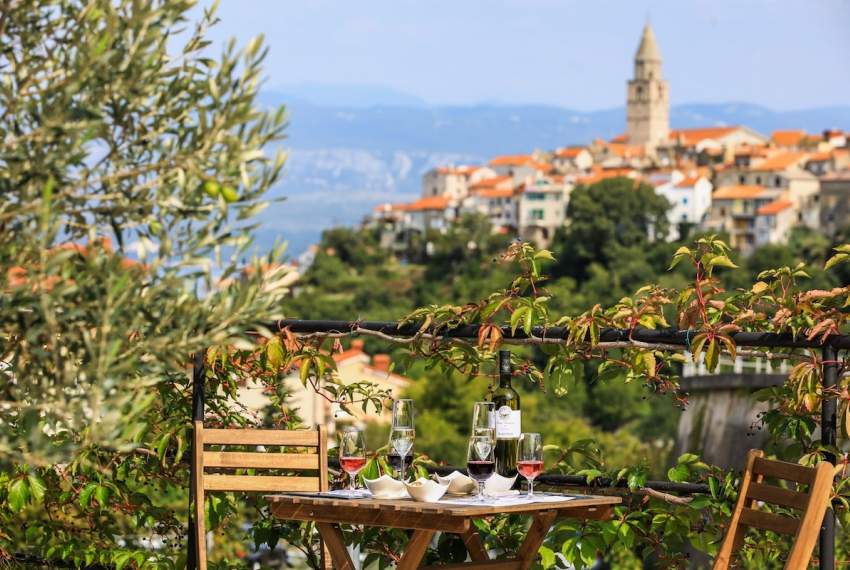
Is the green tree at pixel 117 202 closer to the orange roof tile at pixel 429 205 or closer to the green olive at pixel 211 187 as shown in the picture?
the green olive at pixel 211 187

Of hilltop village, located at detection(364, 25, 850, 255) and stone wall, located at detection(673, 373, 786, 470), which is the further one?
hilltop village, located at detection(364, 25, 850, 255)

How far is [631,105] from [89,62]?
14261cm

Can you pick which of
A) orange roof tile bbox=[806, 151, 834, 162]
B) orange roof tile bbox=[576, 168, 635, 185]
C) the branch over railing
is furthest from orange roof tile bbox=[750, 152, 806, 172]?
the branch over railing

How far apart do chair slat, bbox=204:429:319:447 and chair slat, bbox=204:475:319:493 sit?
12 cm

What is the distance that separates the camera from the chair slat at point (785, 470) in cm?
323

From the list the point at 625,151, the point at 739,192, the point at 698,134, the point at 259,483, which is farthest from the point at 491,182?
the point at 259,483

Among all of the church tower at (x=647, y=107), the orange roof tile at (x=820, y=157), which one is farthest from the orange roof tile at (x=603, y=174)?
the church tower at (x=647, y=107)

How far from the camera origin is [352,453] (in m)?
3.63

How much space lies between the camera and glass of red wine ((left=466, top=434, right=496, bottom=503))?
3331mm

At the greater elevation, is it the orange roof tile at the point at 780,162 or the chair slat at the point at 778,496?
the orange roof tile at the point at 780,162

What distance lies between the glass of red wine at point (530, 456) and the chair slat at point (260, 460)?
2.44ft

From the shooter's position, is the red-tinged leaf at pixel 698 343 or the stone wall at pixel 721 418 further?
the stone wall at pixel 721 418

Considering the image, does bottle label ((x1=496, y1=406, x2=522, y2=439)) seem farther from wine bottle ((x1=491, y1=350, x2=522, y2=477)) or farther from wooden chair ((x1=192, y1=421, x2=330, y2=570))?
wooden chair ((x1=192, y1=421, x2=330, y2=570))

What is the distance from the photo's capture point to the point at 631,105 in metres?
142
